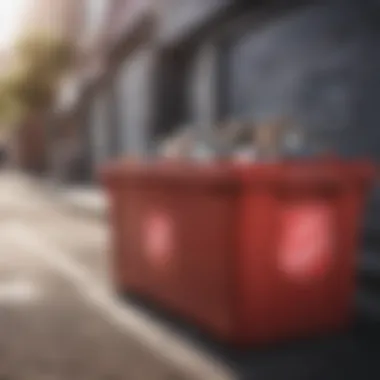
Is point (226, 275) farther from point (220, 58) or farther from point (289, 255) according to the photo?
point (220, 58)

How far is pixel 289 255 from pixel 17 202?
14.8m

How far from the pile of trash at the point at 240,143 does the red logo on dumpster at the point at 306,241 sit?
0.43m

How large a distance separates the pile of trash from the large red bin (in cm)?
35

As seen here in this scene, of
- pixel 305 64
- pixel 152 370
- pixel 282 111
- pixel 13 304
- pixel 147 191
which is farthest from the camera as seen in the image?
pixel 282 111

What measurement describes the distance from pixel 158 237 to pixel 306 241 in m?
1.27

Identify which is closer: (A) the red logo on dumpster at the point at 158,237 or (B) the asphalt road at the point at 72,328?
(B) the asphalt road at the point at 72,328

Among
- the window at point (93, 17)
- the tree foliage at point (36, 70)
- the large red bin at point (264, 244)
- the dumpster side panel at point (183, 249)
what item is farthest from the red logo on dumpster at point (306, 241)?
the tree foliage at point (36, 70)

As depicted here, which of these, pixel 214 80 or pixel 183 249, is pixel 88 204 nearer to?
pixel 214 80

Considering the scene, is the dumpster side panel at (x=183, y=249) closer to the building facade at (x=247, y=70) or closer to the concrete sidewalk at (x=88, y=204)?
the building facade at (x=247, y=70)

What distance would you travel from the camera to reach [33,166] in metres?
40.1

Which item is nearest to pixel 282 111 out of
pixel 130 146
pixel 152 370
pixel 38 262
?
pixel 38 262

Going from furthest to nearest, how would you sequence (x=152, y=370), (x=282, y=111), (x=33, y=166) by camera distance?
(x=33, y=166), (x=282, y=111), (x=152, y=370)

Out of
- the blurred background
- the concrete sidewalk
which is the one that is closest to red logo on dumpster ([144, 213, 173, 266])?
the blurred background

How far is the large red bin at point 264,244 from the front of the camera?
3670 mm
